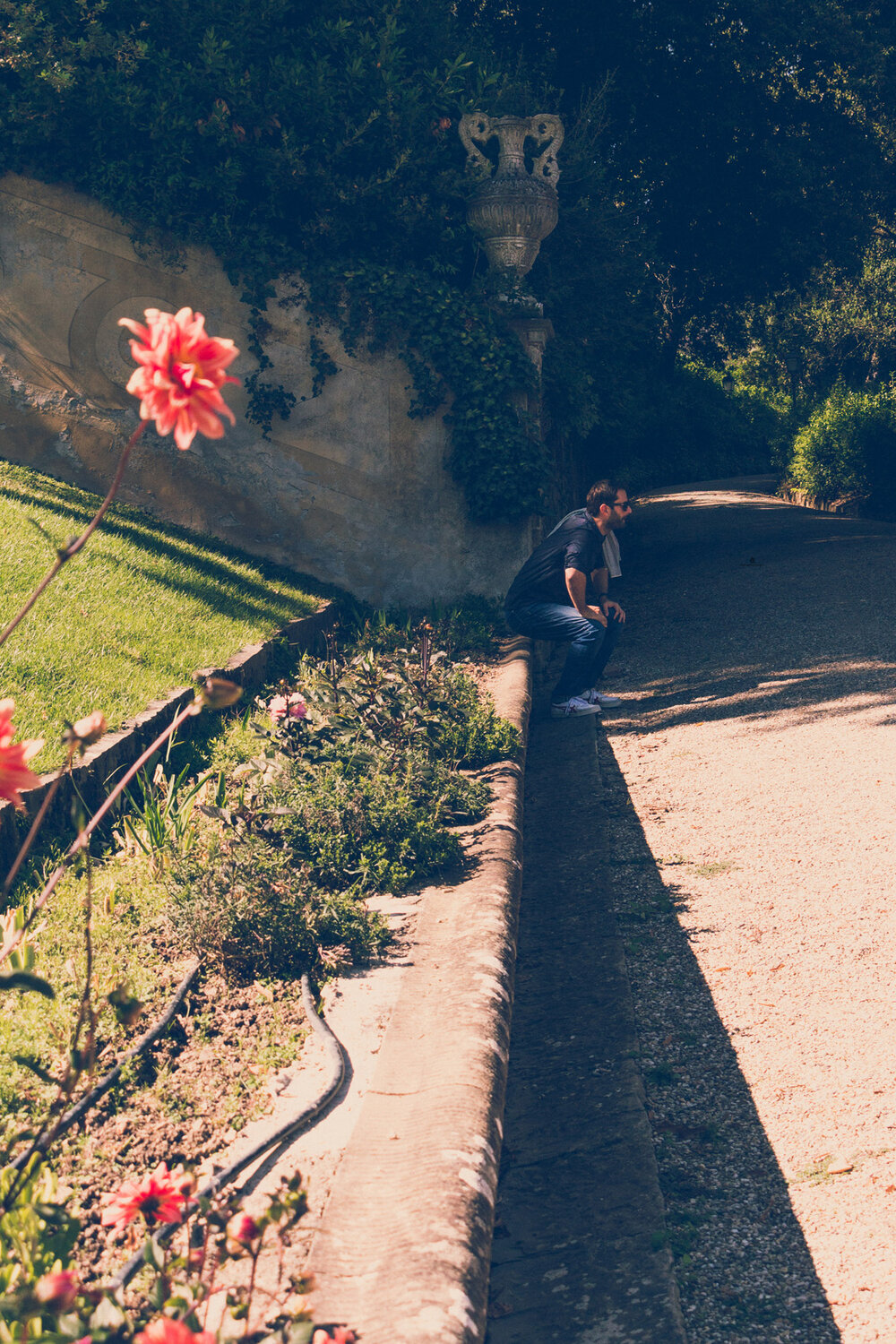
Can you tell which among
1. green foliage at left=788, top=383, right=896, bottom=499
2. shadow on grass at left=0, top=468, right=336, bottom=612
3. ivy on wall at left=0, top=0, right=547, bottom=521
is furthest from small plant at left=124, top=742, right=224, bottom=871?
→ green foliage at left=788, top=383, right=896, bottom=499

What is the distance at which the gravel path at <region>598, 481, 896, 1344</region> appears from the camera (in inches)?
89.7

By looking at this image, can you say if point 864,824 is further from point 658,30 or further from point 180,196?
point 658,30

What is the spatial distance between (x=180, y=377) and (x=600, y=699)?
5695 millimetres

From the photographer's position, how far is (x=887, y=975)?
333cm

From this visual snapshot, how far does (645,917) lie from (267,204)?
623 cm

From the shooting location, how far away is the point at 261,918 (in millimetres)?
2930

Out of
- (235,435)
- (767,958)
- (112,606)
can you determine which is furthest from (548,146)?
(767,958)

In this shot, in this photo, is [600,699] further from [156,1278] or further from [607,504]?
[156,1278]

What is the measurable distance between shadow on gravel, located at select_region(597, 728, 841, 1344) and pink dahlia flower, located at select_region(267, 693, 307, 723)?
158 centimetres

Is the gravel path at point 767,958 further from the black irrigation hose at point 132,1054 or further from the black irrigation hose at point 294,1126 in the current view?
the black irrigation hose at point 132,1054

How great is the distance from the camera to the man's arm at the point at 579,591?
20.8 ft

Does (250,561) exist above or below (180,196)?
below

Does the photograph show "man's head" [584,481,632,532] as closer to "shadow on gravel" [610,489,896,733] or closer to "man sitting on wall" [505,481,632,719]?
"man sitting on wall" [505,481,632,719]

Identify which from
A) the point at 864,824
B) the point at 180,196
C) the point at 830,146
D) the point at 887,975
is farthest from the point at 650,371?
the point at 887,975
